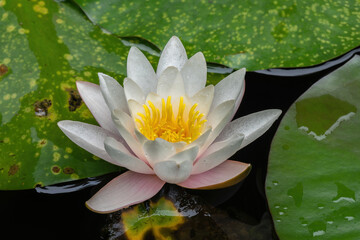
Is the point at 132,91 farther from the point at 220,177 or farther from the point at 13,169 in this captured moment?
the point at 13,169

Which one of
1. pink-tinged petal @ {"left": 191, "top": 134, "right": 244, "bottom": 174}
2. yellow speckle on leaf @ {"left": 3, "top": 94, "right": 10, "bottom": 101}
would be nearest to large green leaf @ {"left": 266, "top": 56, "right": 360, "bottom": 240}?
pink-tinged petal @ {"left": 191, "top": 134, "right": 244, "bottom": 174}

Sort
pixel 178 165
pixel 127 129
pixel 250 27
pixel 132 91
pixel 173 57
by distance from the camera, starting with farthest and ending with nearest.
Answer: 1. pixel 250 27
2. pixel 173 57
3. pixel 132 91
4. pixel 127 129
5. pixel 178 165

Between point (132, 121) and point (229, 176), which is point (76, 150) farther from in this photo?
point (229, 176)

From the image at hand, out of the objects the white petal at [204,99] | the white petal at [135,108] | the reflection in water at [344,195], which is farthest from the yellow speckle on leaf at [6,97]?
the reflection in water at [344,195]

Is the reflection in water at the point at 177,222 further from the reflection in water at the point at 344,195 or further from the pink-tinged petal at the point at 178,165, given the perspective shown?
the reflection in water at the point at 344,195

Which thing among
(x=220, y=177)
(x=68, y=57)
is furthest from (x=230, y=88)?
(x=68, y=57)

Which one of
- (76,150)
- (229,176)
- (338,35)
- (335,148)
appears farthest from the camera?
(338,35)

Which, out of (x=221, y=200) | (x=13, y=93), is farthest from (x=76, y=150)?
(x=221, y=200)
